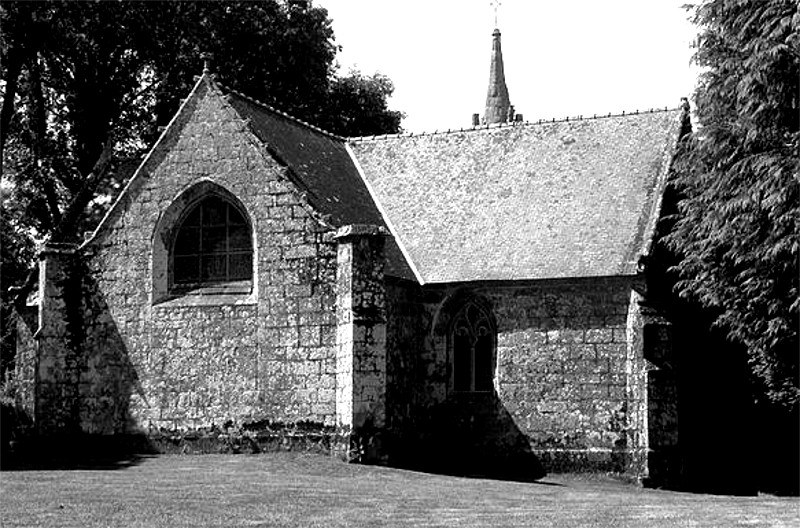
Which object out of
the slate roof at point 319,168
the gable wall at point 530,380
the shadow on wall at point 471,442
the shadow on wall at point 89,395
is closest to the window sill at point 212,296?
the shadow on wall at point 89,395

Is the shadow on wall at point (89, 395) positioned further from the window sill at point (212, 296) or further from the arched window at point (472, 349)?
the arched window at point (472, 349)

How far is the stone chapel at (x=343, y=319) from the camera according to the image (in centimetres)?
2830

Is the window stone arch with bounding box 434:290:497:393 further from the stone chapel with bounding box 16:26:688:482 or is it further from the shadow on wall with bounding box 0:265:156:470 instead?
the shadow on wall with bounding box 0:265:156:470

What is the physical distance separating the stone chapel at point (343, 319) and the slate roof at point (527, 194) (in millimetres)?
78

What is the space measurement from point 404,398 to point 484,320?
2727 mm

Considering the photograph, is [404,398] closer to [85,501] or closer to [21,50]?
[85,501]

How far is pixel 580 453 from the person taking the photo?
29250 millimetres

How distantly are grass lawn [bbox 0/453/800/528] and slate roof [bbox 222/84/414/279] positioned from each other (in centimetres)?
579

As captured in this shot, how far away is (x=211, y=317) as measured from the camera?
96.7 feet

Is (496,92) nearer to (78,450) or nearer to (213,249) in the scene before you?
(213,249)

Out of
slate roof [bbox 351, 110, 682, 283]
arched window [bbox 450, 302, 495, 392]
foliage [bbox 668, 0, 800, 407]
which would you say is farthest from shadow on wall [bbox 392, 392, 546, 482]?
foliage [bbox 668, 0, 800, 407]

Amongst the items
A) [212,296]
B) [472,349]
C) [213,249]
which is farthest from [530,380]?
[213,249]

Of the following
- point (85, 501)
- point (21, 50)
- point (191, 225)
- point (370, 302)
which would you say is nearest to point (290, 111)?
point (21, 50)

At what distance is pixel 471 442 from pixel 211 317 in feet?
21.8
